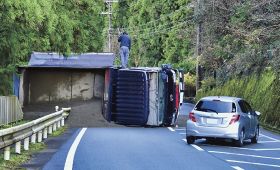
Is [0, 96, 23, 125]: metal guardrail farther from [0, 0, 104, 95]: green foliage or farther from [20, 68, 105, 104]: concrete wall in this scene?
[20, 68, 105, 104]: concrete wall

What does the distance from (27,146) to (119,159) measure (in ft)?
9.74

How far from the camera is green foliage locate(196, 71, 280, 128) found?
29.7 m

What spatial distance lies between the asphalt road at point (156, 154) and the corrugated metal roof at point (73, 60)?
12.4m

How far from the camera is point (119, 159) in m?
14.1

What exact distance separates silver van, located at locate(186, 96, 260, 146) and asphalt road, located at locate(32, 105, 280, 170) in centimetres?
38

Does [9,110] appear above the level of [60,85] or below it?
below

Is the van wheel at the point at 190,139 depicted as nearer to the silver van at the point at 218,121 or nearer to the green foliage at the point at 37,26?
the silver van at the point at 218,121

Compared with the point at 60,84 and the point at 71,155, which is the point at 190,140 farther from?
the point at 60,84

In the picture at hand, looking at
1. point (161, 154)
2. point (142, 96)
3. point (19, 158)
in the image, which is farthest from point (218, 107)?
point (142, 96)

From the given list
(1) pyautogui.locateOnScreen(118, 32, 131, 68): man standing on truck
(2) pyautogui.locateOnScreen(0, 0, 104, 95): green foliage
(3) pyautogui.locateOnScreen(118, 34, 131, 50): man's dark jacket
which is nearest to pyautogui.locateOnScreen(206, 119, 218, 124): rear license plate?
(2) pyautogui.locateOnScreen(0, 0, 104, 95): green foliage

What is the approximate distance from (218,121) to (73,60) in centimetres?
1793

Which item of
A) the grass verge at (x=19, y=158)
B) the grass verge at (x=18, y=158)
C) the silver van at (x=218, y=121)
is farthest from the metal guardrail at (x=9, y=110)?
the silver van at (x=218, y=121)

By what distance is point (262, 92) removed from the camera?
34281 millimetres

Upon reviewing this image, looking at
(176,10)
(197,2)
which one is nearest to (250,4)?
(197,2)
